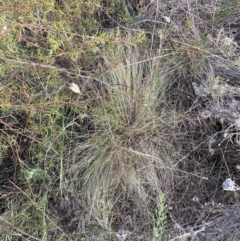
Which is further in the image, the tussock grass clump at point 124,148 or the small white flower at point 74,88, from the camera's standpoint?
the tussock grass clump at point 124,148

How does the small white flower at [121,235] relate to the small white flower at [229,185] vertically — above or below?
below

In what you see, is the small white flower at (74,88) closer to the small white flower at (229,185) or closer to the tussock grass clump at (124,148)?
the tussock grass clump at (124,148)

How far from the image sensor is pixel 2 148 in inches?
65.6

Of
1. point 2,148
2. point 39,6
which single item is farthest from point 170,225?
point 39,6

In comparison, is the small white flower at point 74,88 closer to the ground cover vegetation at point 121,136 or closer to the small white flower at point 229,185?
the ground cover vegetation at point 121,136

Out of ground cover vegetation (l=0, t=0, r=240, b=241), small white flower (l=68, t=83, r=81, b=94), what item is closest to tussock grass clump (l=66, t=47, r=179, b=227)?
ground cover vegetation (l=0, t=0, r=240, b=241)

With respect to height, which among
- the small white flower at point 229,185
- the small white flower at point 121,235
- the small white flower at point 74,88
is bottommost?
the small white flower at point 121,235

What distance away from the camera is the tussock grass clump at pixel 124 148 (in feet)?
5.68

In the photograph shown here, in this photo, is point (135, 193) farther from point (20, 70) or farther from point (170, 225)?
point (20, 70)

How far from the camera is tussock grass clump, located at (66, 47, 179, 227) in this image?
5.68 feet

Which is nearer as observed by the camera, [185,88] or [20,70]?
[20,70]

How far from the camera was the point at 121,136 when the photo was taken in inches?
69.1

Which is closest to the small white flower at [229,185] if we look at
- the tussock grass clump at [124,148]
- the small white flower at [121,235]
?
the tussock grass clump at [124,148]

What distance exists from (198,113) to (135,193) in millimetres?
412
